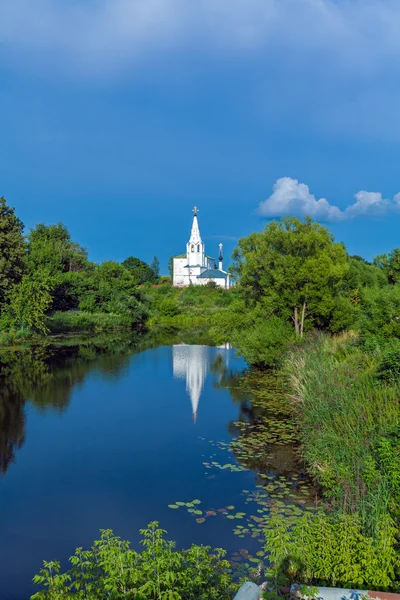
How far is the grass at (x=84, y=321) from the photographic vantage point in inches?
1597

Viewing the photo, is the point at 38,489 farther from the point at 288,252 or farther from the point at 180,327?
the point at 180,327

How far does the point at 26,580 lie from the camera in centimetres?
676

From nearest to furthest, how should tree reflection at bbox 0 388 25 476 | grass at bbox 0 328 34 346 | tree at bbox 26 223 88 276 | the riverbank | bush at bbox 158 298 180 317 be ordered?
the riverbank < tree reflection at bbox 0 388 25 476 < grass at bbox 0 328 34 346 < tree at bbox 26 223 88 276 < bush at bbox 158 298 180 317

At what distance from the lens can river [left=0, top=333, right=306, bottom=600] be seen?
311 inches

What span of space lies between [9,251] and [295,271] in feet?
70.7

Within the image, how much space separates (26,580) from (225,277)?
3142 inches

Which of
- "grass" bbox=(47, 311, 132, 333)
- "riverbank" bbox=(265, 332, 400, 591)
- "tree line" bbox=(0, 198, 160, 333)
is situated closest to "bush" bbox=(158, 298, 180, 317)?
"tree line" bbox=(0, 198, 160, 333)

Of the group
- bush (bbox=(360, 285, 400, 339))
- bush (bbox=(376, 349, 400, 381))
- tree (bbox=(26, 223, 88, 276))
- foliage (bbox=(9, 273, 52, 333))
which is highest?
tree (bbox=(26, 223, 88, 276))

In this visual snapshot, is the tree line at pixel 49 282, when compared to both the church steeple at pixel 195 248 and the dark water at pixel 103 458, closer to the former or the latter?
the dark water at pixel 103 458

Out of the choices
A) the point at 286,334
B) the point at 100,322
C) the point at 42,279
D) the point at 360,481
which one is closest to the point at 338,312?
the point at 286,334

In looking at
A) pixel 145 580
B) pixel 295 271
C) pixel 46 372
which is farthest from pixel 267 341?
pixel 145 580

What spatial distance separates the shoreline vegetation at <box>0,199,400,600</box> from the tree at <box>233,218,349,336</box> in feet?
0.21

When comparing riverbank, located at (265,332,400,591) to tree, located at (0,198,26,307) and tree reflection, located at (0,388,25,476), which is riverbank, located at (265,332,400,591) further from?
tree, located at (0,198,26,307)

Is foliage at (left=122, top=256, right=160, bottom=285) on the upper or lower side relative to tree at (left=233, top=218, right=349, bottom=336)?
upper
